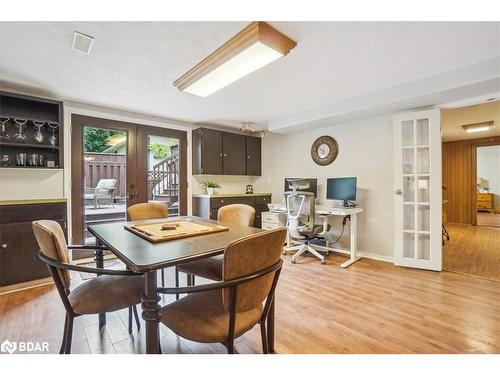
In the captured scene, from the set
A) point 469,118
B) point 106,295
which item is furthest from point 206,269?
point 469,118

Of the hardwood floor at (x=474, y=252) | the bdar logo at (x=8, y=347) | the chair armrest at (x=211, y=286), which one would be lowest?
the bdar logo at (x=8, y=347)

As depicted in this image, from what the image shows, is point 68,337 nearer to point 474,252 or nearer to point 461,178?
point 474,252

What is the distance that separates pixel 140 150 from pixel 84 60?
69.7 inches

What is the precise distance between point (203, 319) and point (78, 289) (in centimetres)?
89

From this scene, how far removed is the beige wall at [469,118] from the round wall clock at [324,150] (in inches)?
60.6

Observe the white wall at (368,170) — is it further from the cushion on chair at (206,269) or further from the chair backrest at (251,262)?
the chair backrest at (251,262)

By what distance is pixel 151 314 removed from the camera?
1.05 meters

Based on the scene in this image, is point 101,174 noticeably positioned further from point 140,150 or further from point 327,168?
point 327,168

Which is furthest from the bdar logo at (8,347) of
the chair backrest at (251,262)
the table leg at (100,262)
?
the chair backrest at (251,262)

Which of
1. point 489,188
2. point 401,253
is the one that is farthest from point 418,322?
point 489,188

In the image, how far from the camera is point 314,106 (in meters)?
3.62

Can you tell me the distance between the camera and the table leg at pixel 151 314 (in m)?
1.05

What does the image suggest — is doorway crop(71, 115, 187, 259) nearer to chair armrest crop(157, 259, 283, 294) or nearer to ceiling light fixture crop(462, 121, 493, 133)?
chair armrest crop(157, 259, 283, 294)

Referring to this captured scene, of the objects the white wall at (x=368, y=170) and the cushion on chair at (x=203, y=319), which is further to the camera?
the white wall at (x=368, y=170)
